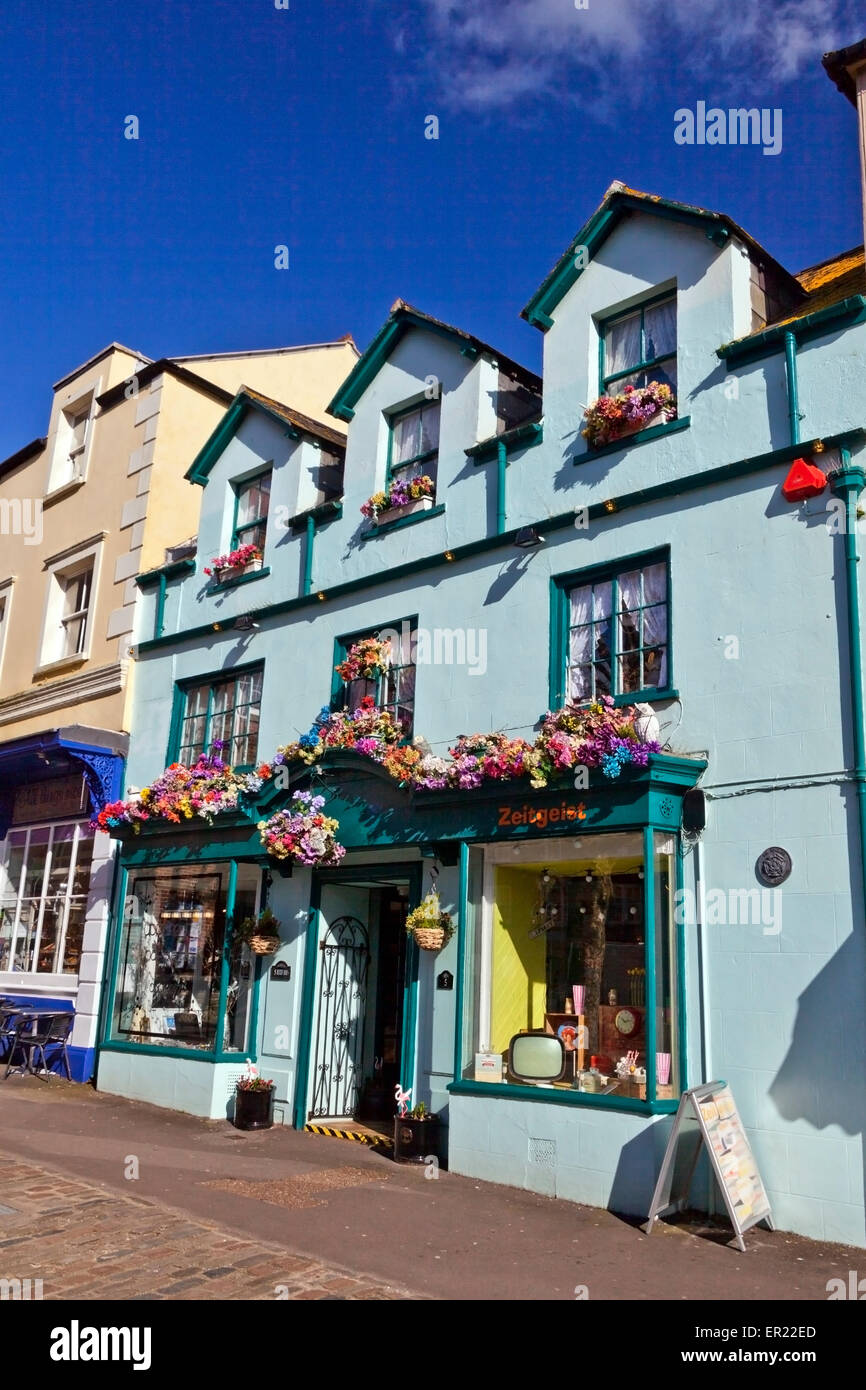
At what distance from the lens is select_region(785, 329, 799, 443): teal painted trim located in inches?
381

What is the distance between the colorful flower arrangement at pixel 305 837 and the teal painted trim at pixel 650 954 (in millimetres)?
3871

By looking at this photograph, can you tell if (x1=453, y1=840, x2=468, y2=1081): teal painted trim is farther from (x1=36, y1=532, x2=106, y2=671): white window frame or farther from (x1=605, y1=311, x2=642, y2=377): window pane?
(x1=36, y1=532, x2=106, y2=671): white window frame

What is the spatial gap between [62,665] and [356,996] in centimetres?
831

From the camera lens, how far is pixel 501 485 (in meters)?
12.1

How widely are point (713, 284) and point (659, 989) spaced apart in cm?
658

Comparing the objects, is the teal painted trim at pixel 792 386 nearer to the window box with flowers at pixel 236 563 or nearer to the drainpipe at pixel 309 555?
the drainpipe at pixel 309 555

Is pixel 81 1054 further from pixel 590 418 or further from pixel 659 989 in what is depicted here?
pixel 590 418

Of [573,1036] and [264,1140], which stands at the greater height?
[573,1036]

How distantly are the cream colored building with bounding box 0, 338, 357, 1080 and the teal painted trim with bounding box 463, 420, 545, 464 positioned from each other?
22.4ft

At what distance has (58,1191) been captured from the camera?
9.06 meters

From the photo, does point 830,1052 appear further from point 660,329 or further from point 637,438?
point 660,329

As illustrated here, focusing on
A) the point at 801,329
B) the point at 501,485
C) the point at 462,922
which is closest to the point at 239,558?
the point at 501,485
